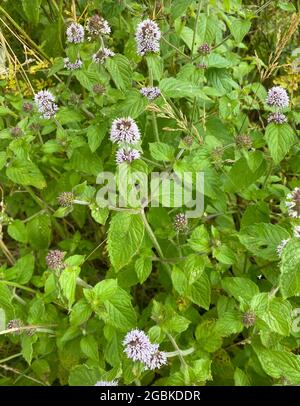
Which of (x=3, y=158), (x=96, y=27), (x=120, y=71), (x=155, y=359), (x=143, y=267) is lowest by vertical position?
(x=155, y=359)

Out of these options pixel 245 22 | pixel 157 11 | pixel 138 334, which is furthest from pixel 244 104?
pixel 138 334

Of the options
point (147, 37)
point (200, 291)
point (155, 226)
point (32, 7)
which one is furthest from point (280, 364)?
point (32, 7)

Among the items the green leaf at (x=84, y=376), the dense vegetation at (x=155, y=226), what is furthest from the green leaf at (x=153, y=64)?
the green leaf at (x=84, y=376)

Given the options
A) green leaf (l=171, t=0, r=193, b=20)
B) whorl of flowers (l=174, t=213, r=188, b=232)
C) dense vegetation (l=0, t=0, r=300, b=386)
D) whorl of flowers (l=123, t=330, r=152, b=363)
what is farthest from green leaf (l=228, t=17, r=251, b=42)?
whorl of flowers (l=123, t=330, r=152, b=363)

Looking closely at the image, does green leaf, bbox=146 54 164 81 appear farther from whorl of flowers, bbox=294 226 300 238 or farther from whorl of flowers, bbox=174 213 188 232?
whorl of flowers, bbox=294 226 300 238

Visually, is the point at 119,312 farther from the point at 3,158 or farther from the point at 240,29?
the point at 240,29

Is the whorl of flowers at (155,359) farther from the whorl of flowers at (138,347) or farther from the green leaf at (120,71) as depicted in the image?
the green leaf at (120,71)
